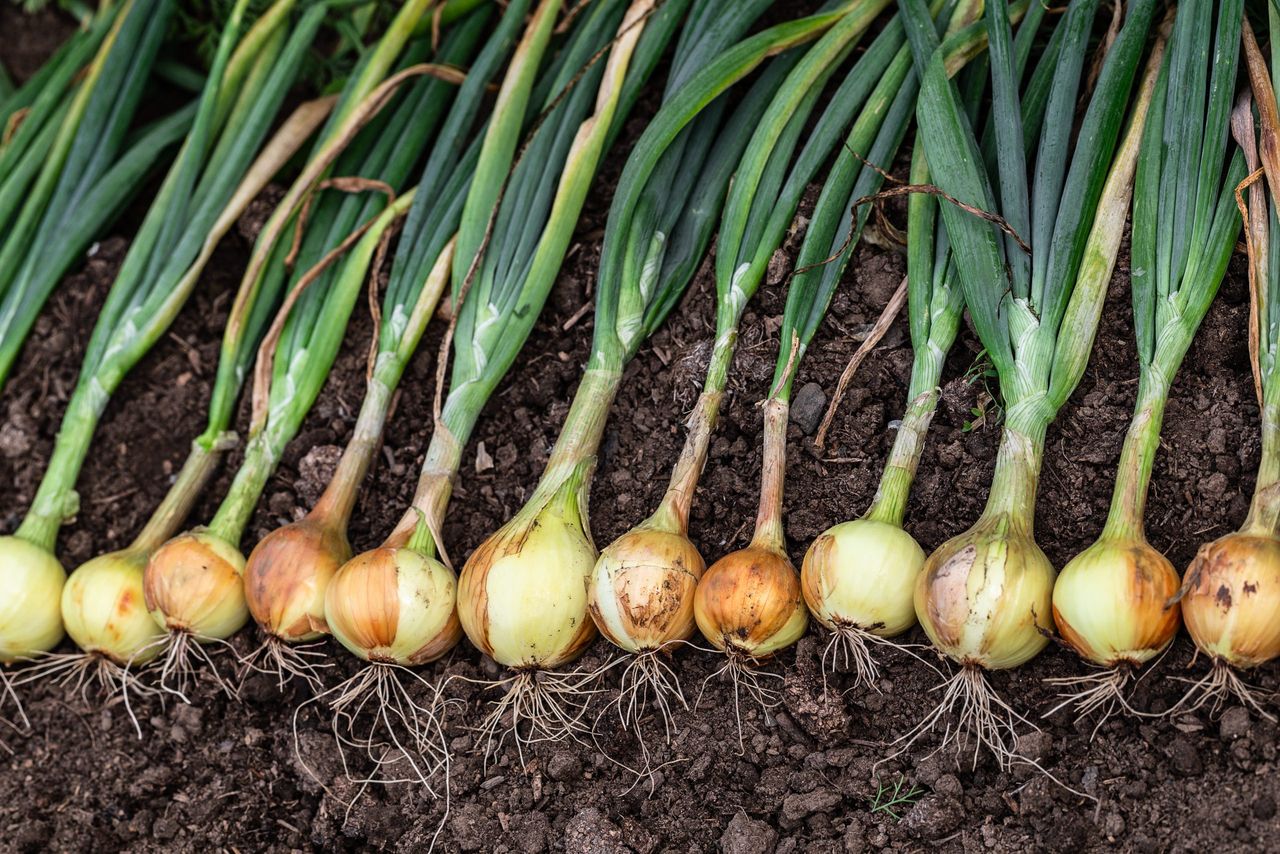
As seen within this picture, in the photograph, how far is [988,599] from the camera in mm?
1376

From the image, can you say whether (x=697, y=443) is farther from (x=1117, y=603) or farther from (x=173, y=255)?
(x=173, y=255)

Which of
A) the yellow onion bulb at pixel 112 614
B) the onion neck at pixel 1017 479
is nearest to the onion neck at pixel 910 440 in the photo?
the onion neck at pixel 1017 479

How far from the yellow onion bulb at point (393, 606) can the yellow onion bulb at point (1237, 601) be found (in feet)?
3.25

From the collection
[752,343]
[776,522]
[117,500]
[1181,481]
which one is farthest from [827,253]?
[117,500]

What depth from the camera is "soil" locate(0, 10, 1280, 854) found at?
4.68 ft

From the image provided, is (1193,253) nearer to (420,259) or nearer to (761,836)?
(761,836)

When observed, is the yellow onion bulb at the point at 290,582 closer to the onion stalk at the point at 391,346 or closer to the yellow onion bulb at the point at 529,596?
the onion stalk at the point at 391,346

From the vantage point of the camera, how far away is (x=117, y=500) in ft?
6.83

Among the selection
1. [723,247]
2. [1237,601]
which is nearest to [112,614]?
[723,247]

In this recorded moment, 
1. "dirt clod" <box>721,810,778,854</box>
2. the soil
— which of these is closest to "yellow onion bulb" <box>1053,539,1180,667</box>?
the soil

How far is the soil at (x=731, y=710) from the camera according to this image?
143 centimetres

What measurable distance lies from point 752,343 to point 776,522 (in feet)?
1.09

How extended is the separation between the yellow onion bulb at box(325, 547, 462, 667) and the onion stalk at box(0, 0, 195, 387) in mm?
1029

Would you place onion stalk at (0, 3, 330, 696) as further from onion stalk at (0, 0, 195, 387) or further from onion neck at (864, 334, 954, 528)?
onion neck at (864, 334, 954, 528)
